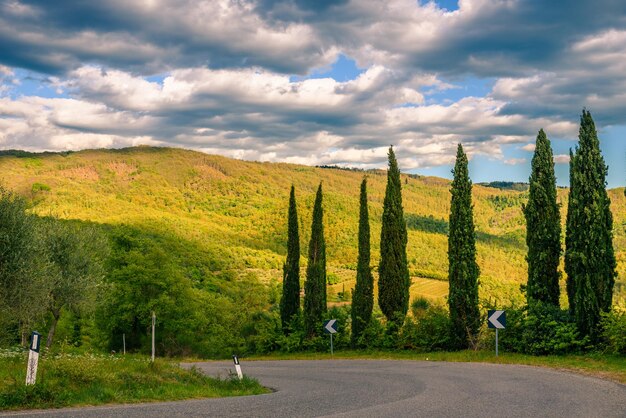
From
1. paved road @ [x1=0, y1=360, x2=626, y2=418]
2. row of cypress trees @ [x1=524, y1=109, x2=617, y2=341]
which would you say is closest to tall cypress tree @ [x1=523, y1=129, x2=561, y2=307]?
row of cypress trees @ [x1=524, y1=109, x2=617, y2=341]

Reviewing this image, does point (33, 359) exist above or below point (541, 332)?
above

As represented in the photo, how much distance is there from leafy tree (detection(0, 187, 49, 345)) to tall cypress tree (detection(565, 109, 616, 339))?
22315mm

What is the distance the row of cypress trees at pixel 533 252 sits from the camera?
2555 centimetres

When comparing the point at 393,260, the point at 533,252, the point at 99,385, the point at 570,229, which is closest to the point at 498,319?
the point at 533,252

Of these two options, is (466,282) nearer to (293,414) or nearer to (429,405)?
(429,405)

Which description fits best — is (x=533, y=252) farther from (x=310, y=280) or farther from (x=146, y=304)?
(x=146, y=304)

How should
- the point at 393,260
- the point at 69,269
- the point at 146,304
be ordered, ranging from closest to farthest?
the point at 393,260 < the point at 69,269 < the point at 146,304

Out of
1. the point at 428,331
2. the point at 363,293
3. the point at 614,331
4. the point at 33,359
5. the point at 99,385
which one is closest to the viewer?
the point at 33,359

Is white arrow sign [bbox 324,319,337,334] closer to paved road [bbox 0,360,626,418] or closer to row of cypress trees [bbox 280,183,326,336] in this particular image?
row of cypress trees [bbox 280,183,326,336]

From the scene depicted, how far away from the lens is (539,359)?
24.1 meters

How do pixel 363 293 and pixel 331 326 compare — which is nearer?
pixel 331 326

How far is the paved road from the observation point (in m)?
10.6

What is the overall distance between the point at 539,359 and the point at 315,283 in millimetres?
19691

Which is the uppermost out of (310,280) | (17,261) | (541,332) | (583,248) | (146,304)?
(583,248)
